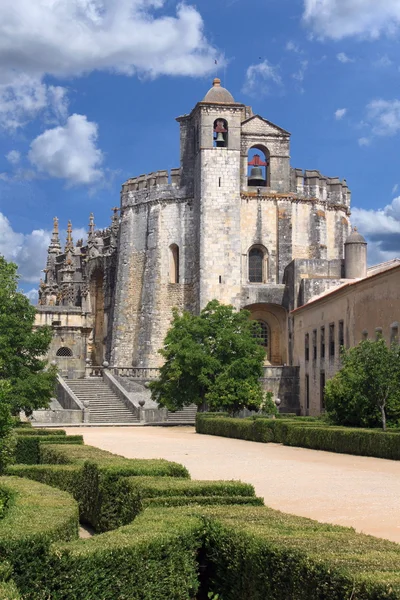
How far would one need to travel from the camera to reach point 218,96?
6103cm

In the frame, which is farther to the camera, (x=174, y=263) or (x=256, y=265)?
(x=174, y=263)

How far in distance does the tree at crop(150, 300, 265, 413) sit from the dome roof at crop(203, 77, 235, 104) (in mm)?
19433

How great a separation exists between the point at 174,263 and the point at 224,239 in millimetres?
4681

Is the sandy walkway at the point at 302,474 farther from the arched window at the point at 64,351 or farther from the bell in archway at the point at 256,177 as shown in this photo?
the arched window at the point at 64,351

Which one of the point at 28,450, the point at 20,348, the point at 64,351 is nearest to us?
the point at 28,450

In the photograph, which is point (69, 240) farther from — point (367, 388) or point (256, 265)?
point (367, 388)

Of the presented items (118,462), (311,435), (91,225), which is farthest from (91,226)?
(118,462)

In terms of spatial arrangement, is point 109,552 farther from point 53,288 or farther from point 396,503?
point 53,288

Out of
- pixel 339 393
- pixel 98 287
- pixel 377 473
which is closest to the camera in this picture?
pixel 377 473

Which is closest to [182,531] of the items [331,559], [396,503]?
[331,559]

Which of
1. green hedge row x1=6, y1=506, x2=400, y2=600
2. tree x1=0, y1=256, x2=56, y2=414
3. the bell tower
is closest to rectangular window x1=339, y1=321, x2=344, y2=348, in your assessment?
tree x1=0, y1=256, x2=56, y2=414

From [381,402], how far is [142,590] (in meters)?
20.7

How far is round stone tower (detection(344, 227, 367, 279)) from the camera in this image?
2259 inches

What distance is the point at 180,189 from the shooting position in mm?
62375
